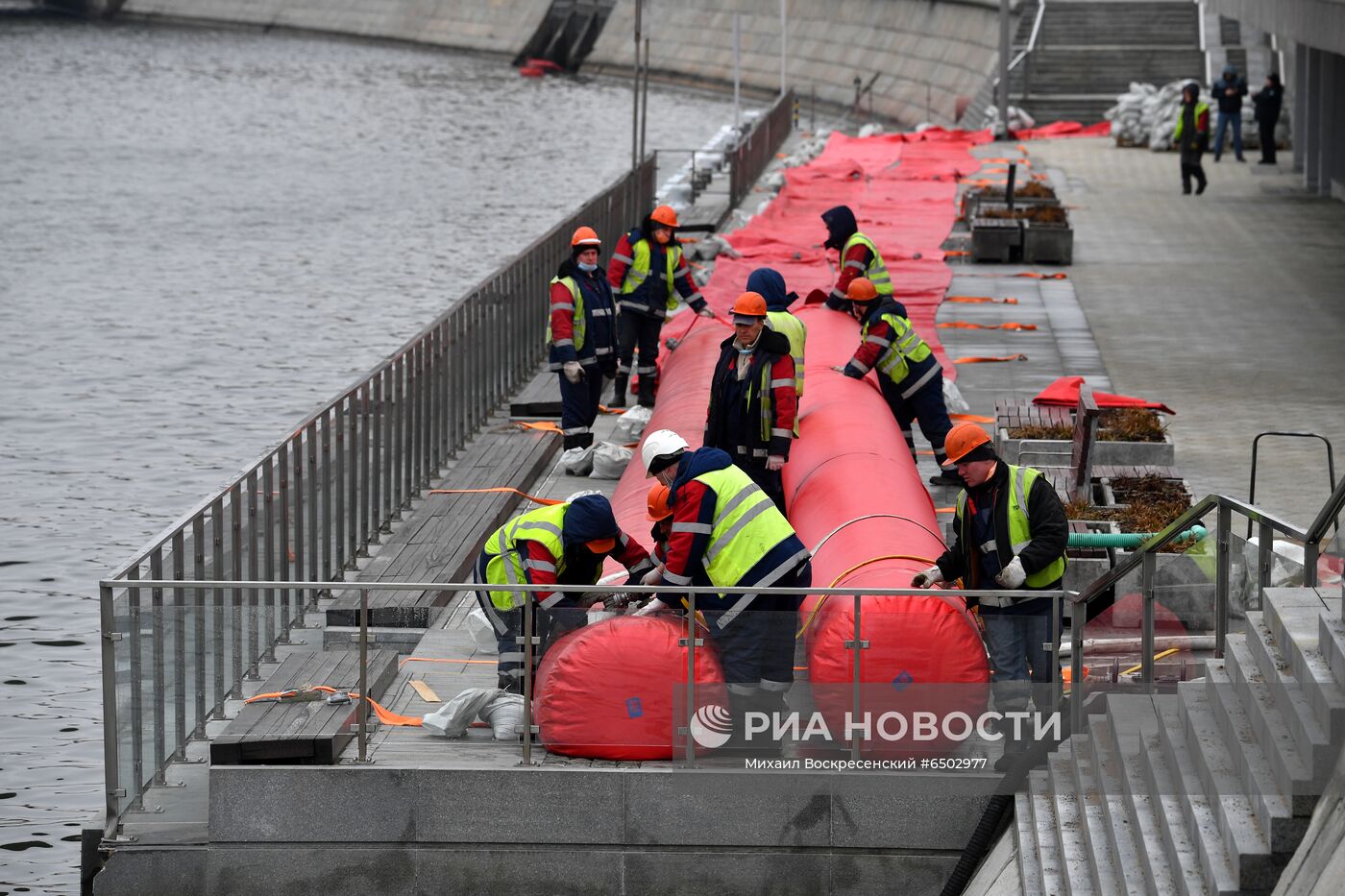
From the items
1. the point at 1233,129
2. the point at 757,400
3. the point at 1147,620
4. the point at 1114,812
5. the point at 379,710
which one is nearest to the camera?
the point at 1114,812

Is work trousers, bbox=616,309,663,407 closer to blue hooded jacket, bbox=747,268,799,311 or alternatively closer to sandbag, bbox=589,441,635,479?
sandbag, bbox=589,441,635,479

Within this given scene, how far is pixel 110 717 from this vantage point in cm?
979

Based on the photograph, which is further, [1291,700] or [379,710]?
[379,710]

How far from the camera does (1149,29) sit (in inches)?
1941

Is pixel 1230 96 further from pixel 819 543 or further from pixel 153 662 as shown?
pixel 153 662

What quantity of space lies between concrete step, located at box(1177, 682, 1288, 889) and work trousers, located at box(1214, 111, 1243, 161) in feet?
102

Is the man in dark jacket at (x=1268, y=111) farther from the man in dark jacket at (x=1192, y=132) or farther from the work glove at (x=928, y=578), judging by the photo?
the work glove at (x=928, y=578)

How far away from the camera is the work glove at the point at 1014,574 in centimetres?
984

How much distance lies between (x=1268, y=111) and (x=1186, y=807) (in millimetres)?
31338

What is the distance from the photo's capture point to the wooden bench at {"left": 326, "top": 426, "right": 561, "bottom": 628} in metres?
9.90

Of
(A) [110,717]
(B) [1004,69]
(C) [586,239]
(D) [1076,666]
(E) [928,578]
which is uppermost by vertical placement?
(B) [1004,69]

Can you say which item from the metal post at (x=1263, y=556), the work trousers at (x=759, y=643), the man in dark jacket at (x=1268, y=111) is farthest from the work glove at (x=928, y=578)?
the man in dark jacket at (x=1268, y=111)

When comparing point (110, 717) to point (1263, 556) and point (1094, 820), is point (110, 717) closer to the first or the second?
point (1094, 820)

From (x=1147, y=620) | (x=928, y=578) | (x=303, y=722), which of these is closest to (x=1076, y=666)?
(x=1147, y=620)
